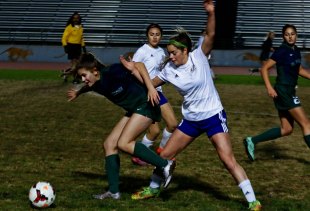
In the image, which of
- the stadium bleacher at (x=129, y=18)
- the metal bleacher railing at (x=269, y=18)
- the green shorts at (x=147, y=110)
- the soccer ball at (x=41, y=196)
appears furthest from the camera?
the stadium bleacher at (x=129, y=18)

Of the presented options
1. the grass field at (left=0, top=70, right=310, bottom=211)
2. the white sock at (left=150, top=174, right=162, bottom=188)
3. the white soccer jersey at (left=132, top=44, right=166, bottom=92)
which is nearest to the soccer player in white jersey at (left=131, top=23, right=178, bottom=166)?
the white soccer jersey at (left=132, top=44, right=166, bottom=92)

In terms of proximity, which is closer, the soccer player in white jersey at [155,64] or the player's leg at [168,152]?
the player's leg at [168,152]

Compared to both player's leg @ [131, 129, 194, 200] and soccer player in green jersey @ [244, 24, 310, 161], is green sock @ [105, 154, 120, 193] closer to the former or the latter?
player's leg @ [131, 129, 194, 200]

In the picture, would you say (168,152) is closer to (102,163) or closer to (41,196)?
(41,196)

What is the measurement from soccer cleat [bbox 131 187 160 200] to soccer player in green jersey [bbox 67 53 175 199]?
21 cm

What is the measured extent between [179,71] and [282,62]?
9.65 ft

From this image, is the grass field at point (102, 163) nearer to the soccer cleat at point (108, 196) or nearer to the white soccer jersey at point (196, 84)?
the soccer cleat at point (108, 196)

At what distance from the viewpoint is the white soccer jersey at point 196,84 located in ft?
24.3

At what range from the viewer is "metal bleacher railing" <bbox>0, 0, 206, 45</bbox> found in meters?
35.2

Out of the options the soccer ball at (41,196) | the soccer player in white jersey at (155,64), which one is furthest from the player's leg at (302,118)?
the soccer ball at (41,196)

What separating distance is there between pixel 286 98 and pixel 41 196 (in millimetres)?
4239

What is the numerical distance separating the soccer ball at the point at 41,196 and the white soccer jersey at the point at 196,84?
5.82 ft

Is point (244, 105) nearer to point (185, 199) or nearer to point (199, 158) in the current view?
point (199, 158)

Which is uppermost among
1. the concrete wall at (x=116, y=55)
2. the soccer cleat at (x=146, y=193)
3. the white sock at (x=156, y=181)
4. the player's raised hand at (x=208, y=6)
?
the player's raised hand at (x=208, y=6)
